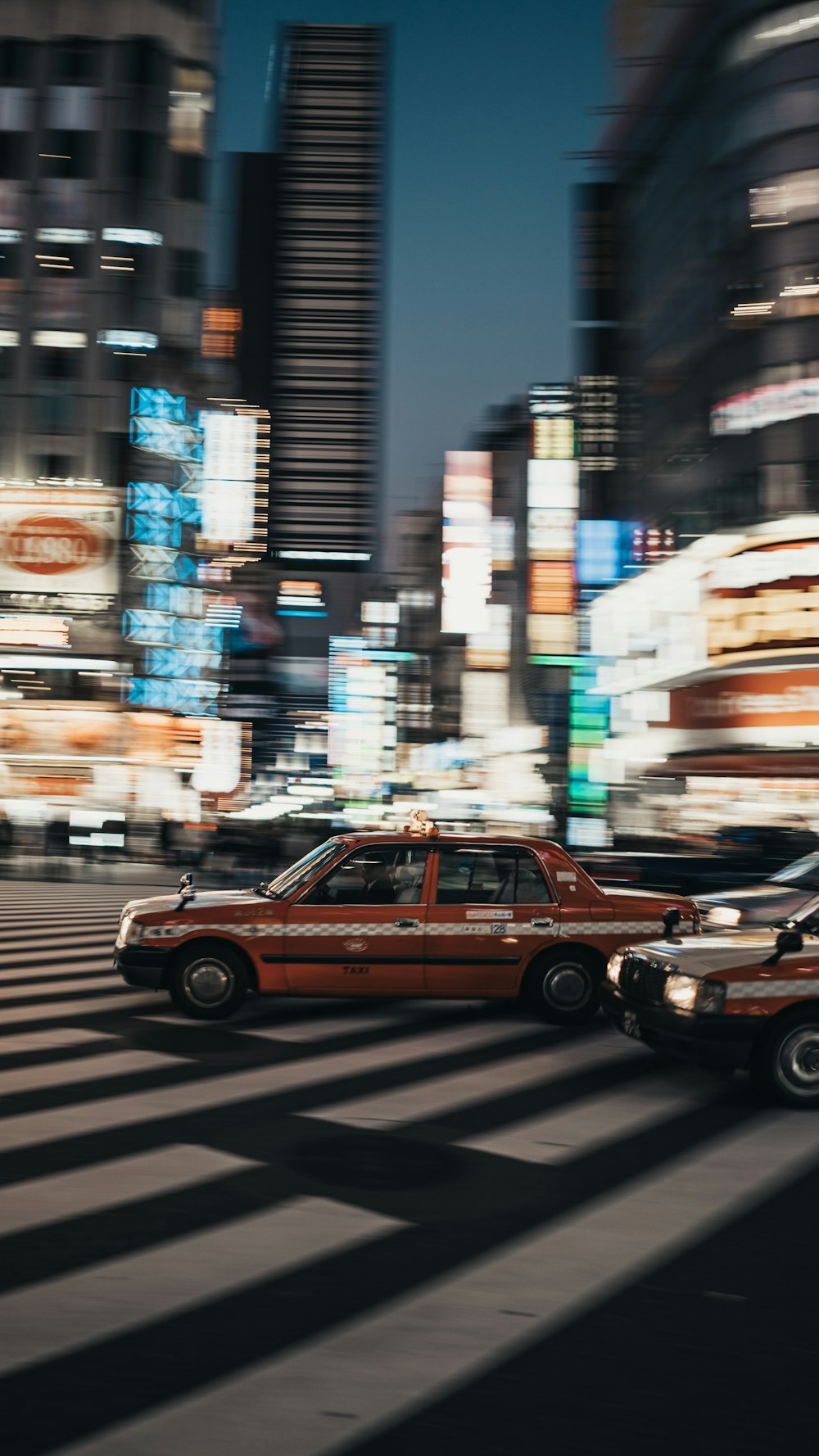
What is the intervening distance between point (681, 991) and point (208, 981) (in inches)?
143

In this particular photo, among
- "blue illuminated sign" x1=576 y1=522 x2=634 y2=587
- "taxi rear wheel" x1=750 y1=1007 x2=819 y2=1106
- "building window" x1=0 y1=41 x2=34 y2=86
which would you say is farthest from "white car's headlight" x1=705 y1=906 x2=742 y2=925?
"building window" x1=0 y1=41 x2=34 y2=86

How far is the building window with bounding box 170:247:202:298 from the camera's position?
61.7m

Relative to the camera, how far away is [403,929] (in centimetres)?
952

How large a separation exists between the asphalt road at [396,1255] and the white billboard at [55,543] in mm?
48348

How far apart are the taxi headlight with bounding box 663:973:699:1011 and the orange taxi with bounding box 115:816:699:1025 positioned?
236cm

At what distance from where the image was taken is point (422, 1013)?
1024cm

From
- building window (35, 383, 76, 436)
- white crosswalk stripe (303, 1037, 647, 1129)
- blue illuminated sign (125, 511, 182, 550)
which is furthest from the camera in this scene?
building window (35, 383, 76, 436)

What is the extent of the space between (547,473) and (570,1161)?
49.3m

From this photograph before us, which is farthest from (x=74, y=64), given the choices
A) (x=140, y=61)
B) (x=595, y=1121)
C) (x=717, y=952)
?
(x=595, y=1121)

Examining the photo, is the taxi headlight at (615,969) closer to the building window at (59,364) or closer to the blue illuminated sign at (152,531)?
the blue illuminated sign at (152,531)

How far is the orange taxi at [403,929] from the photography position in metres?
9.38

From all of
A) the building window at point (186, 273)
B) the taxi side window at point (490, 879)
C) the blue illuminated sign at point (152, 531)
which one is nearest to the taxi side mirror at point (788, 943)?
the taxi side window at point (490, 879)

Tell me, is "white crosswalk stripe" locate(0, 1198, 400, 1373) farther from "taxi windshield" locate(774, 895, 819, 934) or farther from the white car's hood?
"taxi windshield" locate(774, 895, 819, 934)

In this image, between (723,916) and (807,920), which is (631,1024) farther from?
(723,916)
